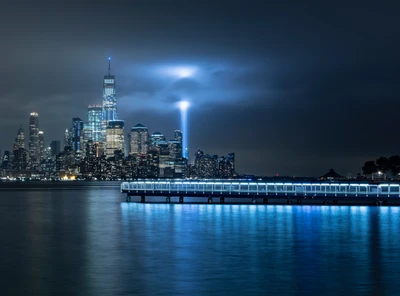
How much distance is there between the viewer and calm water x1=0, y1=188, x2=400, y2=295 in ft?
113

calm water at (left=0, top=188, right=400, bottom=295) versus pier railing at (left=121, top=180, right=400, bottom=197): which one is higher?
pier railing at (left=121, top=180, right=400, bottom=197)

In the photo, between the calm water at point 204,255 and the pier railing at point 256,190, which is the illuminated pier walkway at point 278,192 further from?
the calm water at point 204,255

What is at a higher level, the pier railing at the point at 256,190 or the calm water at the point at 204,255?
the pier railing at the point at 256,190

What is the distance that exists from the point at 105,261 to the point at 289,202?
64103 millimetres

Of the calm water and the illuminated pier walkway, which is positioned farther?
the illuminated pier walkway

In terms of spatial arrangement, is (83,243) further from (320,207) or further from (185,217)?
(320,207)

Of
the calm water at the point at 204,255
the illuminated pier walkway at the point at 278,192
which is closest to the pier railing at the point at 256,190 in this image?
the illuminated pier walkway at the point at 278,192

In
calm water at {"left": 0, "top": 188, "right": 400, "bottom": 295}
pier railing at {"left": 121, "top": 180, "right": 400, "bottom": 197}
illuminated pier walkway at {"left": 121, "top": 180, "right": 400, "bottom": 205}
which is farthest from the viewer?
pier railing at {"left": 121, "top": 180, "right": 400, "bottom": 197}

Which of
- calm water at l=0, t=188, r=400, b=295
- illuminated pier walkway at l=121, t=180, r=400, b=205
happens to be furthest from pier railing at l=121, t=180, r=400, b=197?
calm water at l=0, t=188, r=400, b=295

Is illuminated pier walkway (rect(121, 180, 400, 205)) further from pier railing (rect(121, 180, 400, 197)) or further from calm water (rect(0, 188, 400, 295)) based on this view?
calm water (rect(0, 188, 400, 295))

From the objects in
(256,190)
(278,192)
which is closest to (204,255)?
(278,192)

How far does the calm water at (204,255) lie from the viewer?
34.5 meters

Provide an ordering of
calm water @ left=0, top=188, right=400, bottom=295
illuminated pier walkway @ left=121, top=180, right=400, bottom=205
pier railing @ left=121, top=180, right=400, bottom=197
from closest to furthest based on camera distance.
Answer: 1. calm water @ left=0, top=188, right=400, bottom=295
2. illuminated pier walkway @ left=121, top=180, right=400, bottom=205
3. pier railing @ left=121, top=180, right=400, bottom=197

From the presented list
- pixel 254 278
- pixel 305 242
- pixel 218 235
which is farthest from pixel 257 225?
pixel 254 278
